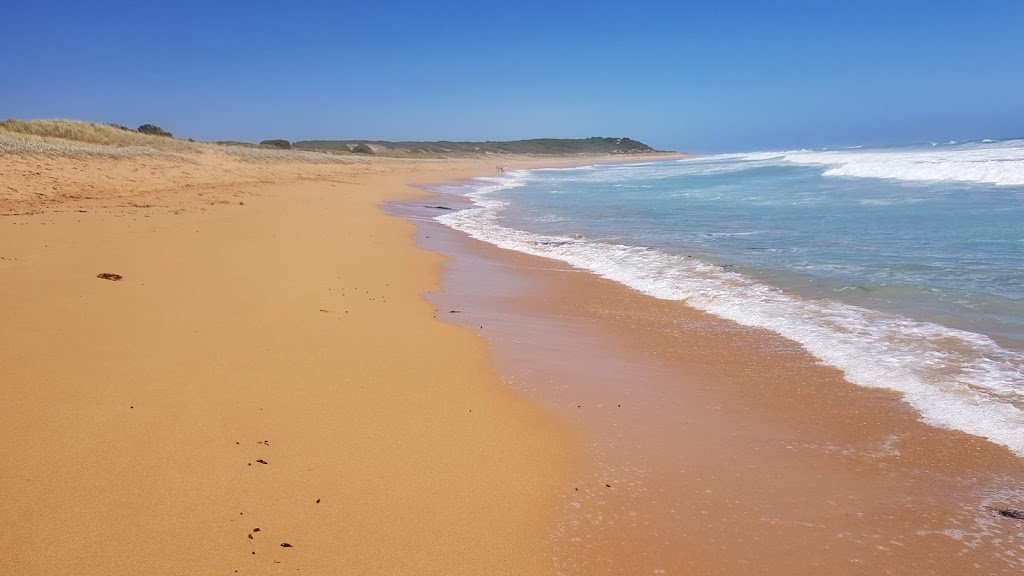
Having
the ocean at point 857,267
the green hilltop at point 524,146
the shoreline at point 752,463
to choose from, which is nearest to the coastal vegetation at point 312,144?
the green hilltop at point 524,146

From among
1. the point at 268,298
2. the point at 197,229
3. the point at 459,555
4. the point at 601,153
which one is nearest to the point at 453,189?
the point at 197,229

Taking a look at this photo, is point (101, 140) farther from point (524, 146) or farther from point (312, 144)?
point (524, 146)

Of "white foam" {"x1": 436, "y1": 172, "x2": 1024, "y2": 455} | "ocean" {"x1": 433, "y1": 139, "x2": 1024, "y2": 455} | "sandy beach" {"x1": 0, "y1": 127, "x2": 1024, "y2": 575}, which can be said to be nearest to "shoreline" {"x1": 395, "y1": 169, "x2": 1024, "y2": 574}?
"sandy beach" {"x1": 0, "y1": 127, "x2": 1024, "y2": 575}

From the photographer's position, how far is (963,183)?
2028 cm

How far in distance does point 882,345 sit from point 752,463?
99.2 inches

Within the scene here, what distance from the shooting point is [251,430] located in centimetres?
334

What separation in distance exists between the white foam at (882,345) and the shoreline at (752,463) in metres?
0.20

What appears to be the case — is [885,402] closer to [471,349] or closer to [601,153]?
[471,349]

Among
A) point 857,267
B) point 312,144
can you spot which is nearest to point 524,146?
point 312,144

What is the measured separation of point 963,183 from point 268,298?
2213 cm

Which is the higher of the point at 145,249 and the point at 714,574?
the point at 145,249

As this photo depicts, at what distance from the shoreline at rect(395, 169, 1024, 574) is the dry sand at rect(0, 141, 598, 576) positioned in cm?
33

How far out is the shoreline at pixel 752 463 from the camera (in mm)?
2588

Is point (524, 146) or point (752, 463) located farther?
point (524, 146)
